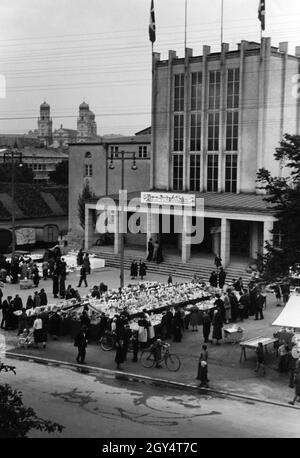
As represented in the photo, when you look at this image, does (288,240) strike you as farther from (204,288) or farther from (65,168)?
(65,168)

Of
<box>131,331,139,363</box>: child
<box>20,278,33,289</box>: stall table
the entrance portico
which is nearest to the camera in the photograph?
<box>131,331,139,363</box>: child

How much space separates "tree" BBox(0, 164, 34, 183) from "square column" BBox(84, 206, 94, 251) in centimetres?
4565

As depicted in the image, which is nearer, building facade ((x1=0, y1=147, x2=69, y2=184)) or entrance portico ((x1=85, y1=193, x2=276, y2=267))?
entrance portico ((x1=85, y1=193, x2=276, y2=267))

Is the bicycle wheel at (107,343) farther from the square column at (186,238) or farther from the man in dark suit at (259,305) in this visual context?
the square column at (186,238)

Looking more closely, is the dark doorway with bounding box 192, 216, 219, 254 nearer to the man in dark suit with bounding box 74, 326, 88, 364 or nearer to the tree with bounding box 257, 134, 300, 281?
the tree with bounding box 257, 134, 300, 281

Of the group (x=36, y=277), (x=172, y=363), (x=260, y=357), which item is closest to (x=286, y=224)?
(x=260, y=357)

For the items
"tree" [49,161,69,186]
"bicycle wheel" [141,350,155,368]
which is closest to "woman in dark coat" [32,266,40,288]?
"bicycle wheel" [141,350,155,368]

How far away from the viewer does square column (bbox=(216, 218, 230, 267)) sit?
141 feet

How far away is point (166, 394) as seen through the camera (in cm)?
2031

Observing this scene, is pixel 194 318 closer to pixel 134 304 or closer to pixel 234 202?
pixel 134 304

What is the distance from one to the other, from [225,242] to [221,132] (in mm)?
8664

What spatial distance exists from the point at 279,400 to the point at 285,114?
30.7 m

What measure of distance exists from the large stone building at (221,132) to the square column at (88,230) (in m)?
0.14

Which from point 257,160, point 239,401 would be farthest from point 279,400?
point 257,160
